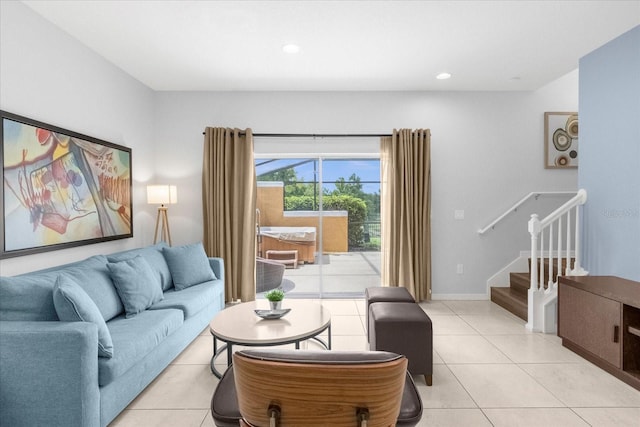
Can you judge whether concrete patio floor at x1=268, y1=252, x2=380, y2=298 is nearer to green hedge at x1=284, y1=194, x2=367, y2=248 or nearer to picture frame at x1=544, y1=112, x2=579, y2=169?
green hedge at x1=284, y1=194, x2=367, y2=248

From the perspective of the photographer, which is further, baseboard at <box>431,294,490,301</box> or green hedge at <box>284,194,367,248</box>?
green hedge at <box>284,194,367,248</box>

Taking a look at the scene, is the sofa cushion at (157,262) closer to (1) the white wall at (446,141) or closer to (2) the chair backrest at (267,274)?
(1) the white wall at (446,141)

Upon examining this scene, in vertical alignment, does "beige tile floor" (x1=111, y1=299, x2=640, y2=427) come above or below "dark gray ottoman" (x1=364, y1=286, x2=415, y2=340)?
below

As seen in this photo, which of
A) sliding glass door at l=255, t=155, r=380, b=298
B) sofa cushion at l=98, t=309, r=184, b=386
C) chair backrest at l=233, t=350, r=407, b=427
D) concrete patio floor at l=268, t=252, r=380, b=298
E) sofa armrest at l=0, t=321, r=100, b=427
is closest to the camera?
chair backrest at l=233, t=350, r=407, b=427

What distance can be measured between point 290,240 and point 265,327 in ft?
7.76

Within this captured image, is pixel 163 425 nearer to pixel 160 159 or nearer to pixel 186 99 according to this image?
pixel 160 159

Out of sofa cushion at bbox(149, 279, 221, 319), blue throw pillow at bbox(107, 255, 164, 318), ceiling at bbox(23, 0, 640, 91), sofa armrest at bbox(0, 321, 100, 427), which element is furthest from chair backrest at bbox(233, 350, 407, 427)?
ceiling at bbox(23, 0, 640, 91)

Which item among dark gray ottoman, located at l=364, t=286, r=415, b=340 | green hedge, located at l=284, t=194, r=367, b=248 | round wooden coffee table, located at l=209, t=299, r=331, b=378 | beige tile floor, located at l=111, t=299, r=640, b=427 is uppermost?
green hedge, located at l=284, t=194, r=367, b=248

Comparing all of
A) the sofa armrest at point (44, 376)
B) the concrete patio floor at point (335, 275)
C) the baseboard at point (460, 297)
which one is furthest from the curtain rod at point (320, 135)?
the sofa armrest at point (44, 376)

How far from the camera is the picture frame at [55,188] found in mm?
2475

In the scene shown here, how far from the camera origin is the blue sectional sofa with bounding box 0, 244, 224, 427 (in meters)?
1.78

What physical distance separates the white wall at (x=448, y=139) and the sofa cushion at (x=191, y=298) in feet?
4.13

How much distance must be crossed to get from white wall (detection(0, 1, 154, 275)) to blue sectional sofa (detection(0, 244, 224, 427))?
592 millimetres

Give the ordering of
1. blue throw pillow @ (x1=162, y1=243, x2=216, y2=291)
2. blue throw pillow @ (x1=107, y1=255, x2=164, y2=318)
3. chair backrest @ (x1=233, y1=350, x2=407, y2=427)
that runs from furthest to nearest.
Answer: blue throw pillow @ (x1=162, y1=243, x2=216, y2=291) → blue throw pillow @ (x1=107, y1=255, x2=164, y2=318) → chair backrest @ (x1=233, y1=350, x2=407, y2=427)
